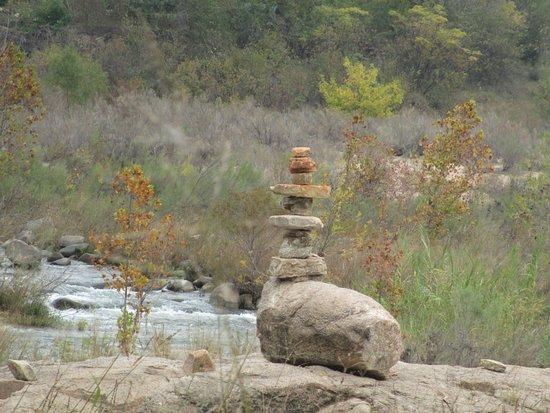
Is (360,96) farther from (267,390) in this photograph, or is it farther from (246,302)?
(267,390)

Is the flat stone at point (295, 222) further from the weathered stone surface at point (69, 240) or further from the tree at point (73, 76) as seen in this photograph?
the tree at point (73, 76)

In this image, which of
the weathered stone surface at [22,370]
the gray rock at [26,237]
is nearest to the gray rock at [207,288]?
the gray rock at [26,237]

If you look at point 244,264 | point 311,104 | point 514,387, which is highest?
point 514,387

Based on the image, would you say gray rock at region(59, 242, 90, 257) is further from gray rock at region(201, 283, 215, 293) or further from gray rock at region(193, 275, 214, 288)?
gray rock at region(201, 283, 215, 293)

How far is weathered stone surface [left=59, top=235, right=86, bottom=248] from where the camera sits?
49.9ft

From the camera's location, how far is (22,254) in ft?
45.2

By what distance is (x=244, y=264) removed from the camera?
1271cm

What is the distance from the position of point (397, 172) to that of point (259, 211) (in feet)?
9.74

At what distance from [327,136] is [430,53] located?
13.7 m

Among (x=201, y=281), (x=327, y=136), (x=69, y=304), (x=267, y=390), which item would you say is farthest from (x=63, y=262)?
(x=327, y=136)

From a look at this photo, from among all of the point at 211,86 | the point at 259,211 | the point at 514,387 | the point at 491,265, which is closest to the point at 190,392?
the point at 514,387

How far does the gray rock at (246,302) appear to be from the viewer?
43.1 ft

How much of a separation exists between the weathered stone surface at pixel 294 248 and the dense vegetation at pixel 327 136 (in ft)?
5.72

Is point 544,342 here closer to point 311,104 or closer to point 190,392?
point 190,392
